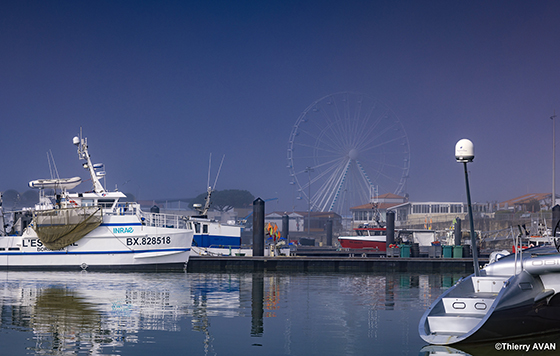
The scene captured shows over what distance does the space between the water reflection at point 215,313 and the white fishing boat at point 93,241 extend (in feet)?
14.4

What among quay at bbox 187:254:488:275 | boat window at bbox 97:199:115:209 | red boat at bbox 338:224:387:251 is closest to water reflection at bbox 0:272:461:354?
quay at bbox 187:254:488:275

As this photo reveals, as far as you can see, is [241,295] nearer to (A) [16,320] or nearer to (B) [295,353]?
(A) [16,320]

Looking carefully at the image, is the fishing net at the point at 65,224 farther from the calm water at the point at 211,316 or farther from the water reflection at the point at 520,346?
the water reflection at the point at 520,346

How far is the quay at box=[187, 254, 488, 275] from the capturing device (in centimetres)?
3328

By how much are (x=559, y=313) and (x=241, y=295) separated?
12.2 metres

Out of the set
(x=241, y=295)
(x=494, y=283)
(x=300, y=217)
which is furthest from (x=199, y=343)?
(x=300, y=217)

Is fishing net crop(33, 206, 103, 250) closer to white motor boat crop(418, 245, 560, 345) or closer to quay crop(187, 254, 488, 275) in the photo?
quay crop(187, 254, 488, 275)

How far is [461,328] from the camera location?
11.5m

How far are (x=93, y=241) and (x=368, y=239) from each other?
32276 millimetres

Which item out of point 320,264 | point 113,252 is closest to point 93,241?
point 113,252

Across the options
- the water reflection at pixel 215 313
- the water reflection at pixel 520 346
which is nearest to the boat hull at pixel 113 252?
the water reflection at pixel 215 313

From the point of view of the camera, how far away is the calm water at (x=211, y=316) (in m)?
11.6
